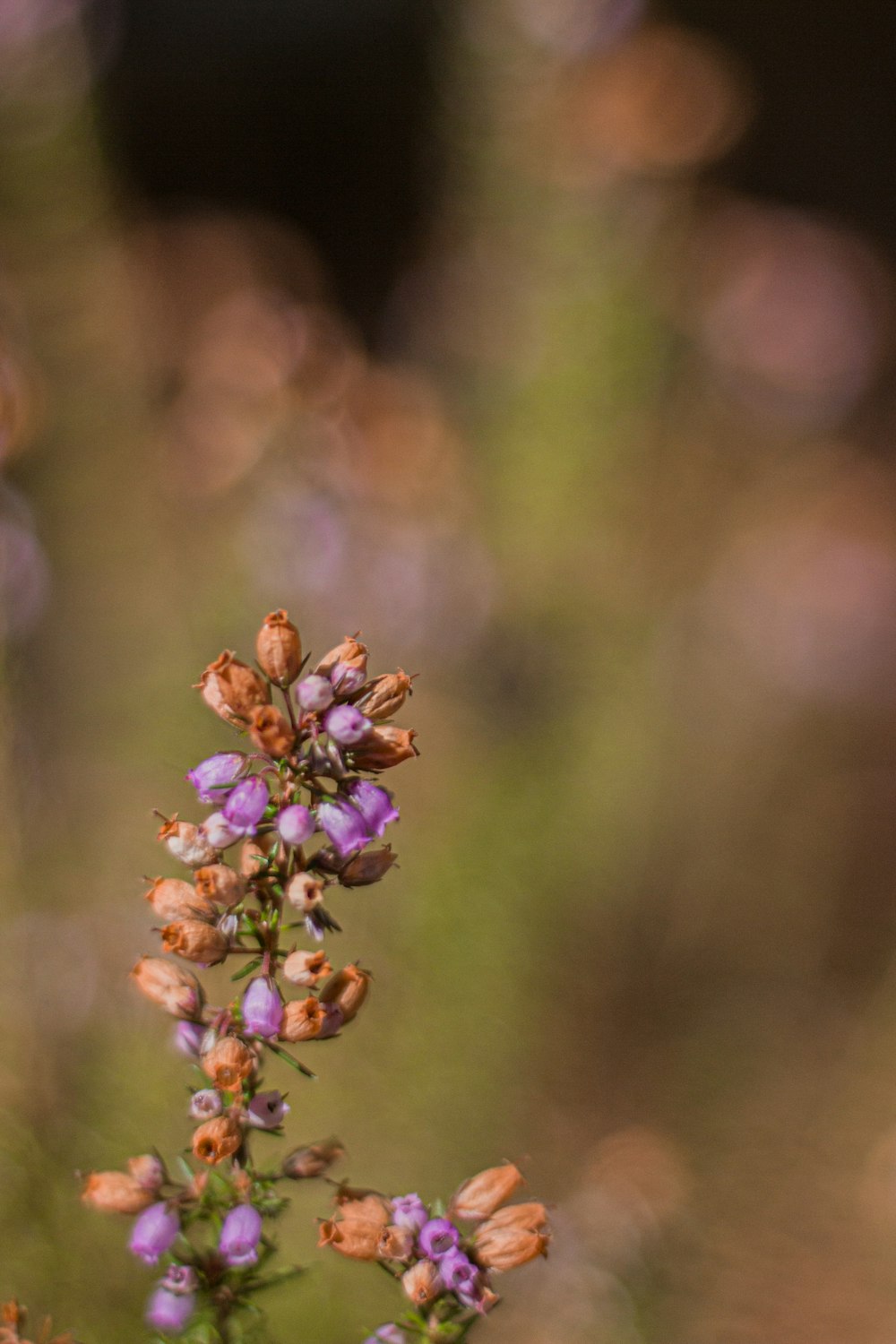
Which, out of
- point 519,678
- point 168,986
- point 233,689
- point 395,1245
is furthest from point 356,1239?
point 519,678

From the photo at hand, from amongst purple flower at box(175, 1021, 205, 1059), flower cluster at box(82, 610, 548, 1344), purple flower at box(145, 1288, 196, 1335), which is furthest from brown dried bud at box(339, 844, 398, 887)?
purple flower at box(145, 1288, 196, 1335)

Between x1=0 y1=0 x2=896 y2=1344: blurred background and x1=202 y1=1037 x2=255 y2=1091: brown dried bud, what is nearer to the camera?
x1=202 y1=1037 x2=255 y2=1091: brown dried bud

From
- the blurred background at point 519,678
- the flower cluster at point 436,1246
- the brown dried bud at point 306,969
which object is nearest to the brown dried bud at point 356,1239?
the flower cluster at point 436,1246

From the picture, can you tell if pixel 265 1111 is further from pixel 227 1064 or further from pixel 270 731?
pixel 270 731

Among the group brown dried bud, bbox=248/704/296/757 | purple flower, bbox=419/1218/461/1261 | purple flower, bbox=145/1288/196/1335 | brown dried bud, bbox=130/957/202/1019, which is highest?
brown dried bud, bbox=248/704/296/757

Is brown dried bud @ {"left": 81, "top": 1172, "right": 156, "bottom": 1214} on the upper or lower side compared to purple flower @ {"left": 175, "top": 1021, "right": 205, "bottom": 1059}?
lower

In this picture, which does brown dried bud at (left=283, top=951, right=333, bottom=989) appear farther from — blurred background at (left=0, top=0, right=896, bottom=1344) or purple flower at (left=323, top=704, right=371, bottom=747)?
blurred background at (left=0, top=0, right=896, bottom=1344)
